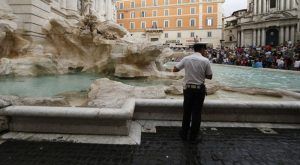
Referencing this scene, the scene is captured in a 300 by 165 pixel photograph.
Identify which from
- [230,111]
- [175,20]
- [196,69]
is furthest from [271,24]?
[196,69]

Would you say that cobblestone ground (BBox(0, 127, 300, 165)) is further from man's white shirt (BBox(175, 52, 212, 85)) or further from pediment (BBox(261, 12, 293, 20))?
pediment (BBox(261, 12, 293, 20))

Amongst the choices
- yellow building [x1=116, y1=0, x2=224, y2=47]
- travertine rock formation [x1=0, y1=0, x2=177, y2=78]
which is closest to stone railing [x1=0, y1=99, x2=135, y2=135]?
travertine rock formation [x1=0, y1=0, x2=177, y2=78]

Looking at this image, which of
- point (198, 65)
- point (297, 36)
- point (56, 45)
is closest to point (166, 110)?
point (198, 65)

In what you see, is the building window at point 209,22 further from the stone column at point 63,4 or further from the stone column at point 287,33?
the stone column at point 63,4

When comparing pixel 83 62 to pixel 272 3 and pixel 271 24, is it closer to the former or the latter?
pixel 271 24

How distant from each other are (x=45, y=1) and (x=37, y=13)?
1.34 metres

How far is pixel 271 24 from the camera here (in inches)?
1628

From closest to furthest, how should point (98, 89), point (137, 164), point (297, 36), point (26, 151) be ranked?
point (137, 164) → point (26, 151) → point (98, 89) → point (297, 36)

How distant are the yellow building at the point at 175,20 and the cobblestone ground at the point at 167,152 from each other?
168 ft

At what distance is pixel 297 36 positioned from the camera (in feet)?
117

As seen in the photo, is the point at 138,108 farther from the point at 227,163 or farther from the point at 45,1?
the point at 45,1

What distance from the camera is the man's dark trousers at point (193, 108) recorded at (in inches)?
136

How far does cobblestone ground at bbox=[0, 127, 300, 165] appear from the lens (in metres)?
2.84

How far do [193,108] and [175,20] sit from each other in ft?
189
